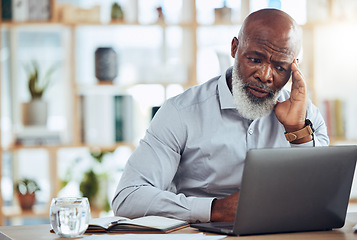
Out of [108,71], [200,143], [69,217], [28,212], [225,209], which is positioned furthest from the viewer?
[108,71]

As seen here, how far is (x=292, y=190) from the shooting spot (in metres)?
1.47

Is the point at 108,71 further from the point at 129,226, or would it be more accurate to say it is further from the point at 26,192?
the point at 129,226

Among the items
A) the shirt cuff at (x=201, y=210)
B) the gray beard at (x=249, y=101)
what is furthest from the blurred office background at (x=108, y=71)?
the shirt cuff at (x=201, y=210)

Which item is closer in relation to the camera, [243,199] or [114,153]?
[243,199]

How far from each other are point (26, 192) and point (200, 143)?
2076 millimetres

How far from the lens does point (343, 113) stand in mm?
4000

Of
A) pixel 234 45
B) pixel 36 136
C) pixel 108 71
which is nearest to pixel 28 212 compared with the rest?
pixel 36 136

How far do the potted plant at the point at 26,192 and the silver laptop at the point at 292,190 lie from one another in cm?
247

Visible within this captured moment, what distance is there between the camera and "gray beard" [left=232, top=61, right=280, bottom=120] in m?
2.04

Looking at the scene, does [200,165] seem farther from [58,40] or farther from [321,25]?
[58,40]

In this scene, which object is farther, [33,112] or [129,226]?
[33,112]

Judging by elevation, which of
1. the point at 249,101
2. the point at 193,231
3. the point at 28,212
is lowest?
the point at 28,212

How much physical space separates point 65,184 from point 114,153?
0.42 meters

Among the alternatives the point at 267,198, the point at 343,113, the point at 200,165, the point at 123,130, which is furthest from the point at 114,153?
the point at 267,198
